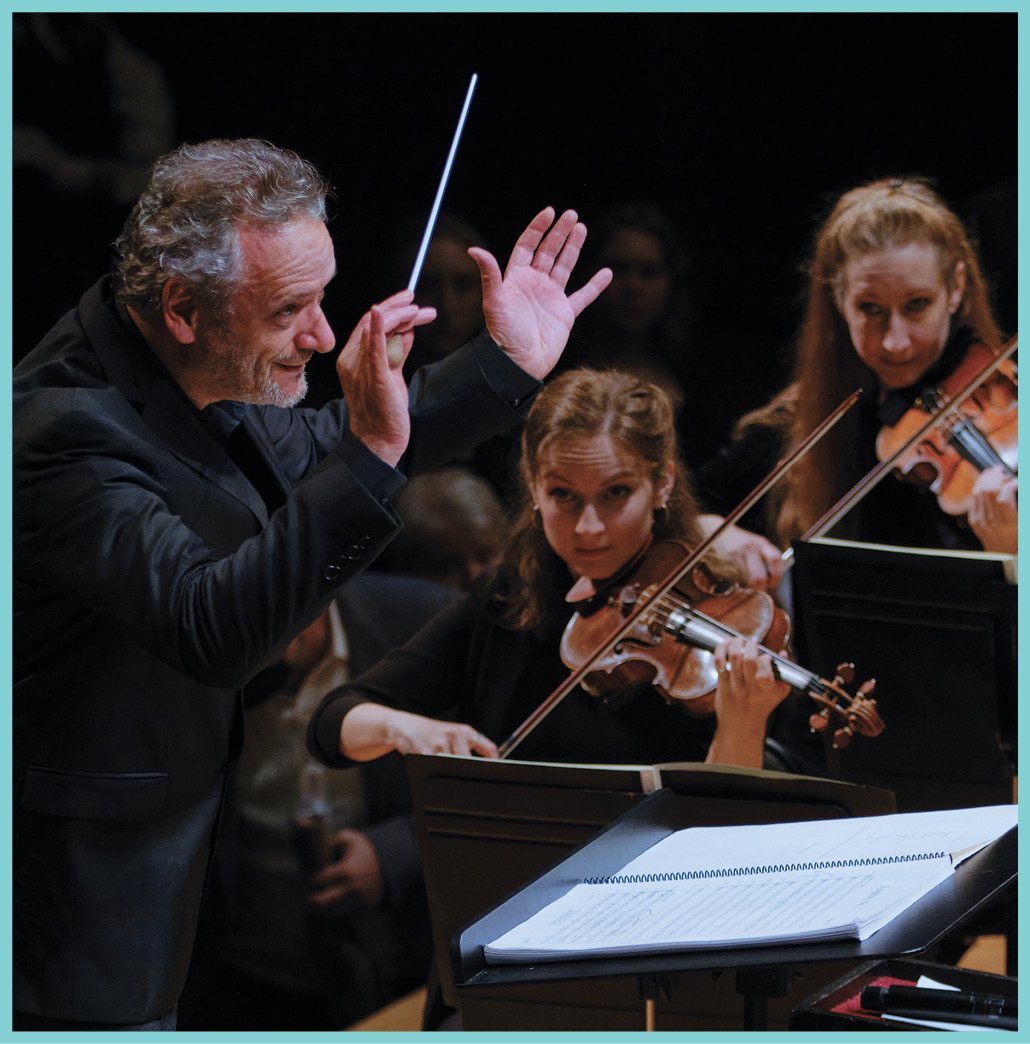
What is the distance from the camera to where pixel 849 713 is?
7.64 ft

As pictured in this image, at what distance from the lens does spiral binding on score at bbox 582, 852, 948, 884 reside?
1.51 metres

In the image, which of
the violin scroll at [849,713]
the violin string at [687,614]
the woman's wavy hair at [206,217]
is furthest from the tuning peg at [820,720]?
the woman's wavy hair at [206,217]

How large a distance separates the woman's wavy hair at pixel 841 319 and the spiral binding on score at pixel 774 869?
2.92 ft

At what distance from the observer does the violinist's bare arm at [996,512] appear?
2293mm

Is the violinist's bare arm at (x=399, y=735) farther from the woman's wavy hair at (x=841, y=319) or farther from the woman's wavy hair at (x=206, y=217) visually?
the woman's wavy hair at (x=206, y=217)

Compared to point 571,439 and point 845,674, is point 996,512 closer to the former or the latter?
point 845,674

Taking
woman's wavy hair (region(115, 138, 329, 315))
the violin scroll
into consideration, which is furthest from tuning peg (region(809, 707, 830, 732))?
woman's wavy hair (region(115, 138, 329, 315))

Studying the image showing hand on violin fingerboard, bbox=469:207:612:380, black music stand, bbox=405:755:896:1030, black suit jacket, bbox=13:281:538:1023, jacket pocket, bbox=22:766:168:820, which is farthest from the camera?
hand on violin fingerboard, bbox=469:207:612:380

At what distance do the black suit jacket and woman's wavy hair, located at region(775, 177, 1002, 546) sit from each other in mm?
913

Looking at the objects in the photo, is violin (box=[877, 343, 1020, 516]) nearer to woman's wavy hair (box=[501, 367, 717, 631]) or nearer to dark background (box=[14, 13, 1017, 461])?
dark background (box=[14, 13, 1017, 461])

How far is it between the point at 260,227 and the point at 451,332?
0.44 m

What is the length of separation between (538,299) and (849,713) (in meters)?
0.98

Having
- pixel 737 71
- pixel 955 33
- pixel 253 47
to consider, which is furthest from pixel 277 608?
pixel 955 33

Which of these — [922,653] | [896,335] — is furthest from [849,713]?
[896,335]
